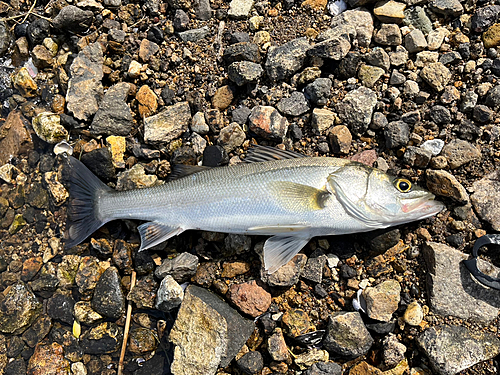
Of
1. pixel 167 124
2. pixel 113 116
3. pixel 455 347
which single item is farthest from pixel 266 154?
pixel 455 347

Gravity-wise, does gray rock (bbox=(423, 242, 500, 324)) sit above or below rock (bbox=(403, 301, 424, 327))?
above

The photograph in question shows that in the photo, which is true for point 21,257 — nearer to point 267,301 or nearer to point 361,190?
point 267,301

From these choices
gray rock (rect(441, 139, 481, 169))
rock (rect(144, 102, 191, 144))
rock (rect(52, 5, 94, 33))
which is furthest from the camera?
rock (rect(52, 5, 94, 33))

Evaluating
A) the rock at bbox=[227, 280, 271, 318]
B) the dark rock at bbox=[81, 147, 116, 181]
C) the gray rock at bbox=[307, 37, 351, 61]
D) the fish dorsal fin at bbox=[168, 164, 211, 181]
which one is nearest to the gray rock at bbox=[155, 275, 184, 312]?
the rock at bbox=[227, 280, 271, 318]

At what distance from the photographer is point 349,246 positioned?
465 cm

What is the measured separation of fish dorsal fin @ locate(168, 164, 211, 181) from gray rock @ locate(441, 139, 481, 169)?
3.26 m

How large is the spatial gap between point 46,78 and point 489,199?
22.5ft

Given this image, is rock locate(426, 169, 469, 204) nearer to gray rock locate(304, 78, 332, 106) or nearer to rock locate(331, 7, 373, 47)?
gray rock locate(304, 78, 332, 106)

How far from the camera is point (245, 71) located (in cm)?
494

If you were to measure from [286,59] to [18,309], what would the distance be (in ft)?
17.4

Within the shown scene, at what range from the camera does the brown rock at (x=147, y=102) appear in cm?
525

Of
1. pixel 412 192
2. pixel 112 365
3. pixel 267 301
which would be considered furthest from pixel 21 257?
pixel 412 192

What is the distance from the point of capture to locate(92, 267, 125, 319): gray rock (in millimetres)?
4781

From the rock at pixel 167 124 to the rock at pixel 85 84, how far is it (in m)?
0.95
